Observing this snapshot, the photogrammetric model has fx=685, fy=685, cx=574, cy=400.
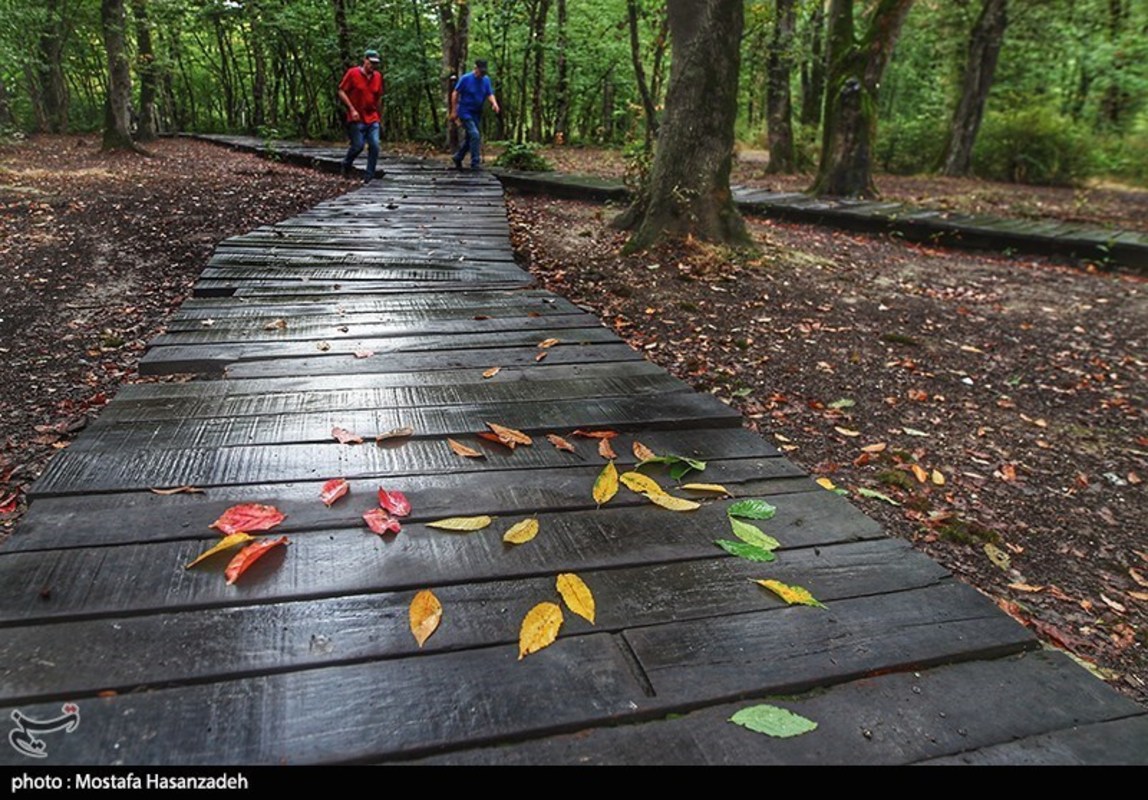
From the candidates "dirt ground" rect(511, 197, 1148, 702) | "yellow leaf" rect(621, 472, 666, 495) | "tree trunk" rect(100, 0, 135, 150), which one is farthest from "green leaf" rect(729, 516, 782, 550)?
"tree trunk" rect(100, 0, 135, 150)

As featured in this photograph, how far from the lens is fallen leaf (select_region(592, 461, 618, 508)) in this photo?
189 cm

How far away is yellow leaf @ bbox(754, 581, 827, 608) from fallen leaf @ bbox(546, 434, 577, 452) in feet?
2.63

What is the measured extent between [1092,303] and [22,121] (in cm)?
3101

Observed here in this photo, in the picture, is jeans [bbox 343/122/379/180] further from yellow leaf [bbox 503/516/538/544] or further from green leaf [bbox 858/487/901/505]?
yellow leaf [bbox 503/516/538/544]

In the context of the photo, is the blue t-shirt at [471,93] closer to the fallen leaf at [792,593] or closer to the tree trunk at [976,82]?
the tree trunk at [976,82]

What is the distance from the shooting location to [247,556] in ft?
5.02

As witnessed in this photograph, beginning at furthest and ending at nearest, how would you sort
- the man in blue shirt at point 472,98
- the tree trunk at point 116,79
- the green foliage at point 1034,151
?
the green foliage at point 1034,151
the tree trunk at point 116,79
the man in blue shirt at point 472,98

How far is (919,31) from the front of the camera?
59.1 ft

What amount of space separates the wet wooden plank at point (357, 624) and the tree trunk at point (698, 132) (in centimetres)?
556

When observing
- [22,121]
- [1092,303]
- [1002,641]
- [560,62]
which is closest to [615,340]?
[1002,641]

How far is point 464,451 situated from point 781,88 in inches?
560

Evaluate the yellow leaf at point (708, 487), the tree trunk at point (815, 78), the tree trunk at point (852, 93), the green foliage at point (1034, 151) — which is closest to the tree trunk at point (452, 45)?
the tree trunk at point (852, 93)

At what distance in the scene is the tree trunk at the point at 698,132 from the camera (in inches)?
247

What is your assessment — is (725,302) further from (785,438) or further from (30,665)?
(30,665)
